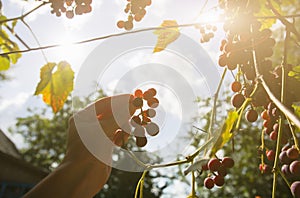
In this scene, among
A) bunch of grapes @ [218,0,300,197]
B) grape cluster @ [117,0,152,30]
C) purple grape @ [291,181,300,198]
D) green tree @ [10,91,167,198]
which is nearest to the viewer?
purple grape @ [291,181,300,198]

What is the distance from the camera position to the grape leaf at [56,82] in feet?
3.70

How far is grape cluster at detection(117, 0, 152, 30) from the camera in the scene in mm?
931

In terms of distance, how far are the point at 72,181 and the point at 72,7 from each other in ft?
1.87

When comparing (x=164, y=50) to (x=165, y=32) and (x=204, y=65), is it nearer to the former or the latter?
(x=165, y=32)

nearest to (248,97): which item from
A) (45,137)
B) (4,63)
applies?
(4,63)

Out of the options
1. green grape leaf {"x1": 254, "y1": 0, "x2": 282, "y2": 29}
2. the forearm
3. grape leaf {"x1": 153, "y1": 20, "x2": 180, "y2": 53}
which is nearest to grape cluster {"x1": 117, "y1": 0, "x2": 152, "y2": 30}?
grape leaf {"x1": 153, "y1": 20, "x2": 180, "y2": 53}

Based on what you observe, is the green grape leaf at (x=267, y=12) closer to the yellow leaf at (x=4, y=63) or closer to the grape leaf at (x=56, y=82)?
the grape leaf at (x=56, y=82)

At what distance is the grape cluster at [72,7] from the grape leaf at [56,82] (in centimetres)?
18

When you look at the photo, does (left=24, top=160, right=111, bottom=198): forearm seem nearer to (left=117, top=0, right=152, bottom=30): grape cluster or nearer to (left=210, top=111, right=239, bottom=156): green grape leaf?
(left=210, top=111, right=239, bottom=156): green grape leaf

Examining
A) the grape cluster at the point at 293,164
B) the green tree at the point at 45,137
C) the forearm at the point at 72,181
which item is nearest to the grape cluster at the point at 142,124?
the forearm at the point at 72,181

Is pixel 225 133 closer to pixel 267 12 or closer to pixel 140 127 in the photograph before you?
pixel 140 127

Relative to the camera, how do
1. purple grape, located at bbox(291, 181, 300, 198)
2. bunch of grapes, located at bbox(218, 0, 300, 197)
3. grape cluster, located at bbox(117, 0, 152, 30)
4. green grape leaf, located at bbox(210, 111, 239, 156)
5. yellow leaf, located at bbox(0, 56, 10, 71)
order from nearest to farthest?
green grape leaf, located at bbox(210, 111, 239, 156) < purple grape, located at bbox(291, 181, 300, 198) < bunch of grapes, located at bbox(218, 0, 300, 197) < grape cluster, located at bbox(117, 0, 152, 30) < yellow leaf, located at bbox(0, 56, 10, 71)

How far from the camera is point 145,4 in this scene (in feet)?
3.07

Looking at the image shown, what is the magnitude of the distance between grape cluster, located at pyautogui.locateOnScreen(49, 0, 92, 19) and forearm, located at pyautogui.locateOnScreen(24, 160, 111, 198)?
47 centimetres
